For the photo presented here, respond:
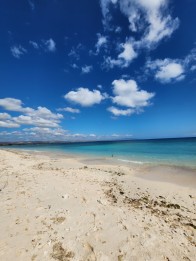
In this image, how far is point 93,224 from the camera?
5262mm

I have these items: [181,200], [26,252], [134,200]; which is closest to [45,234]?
[26,252]

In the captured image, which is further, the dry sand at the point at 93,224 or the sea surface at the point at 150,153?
the sea surface at the point at 150,153

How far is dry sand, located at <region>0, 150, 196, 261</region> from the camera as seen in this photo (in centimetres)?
404

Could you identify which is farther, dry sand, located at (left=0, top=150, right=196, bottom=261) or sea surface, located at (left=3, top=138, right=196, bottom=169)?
sea surface, located at (left=3, top=138, right=196, bottom=169)

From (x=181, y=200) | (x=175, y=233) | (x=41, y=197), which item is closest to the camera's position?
(x=175, y=233)

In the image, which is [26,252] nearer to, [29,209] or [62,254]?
[62,254]

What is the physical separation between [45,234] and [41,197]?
2834mm

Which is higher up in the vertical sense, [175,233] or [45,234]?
[45,234]

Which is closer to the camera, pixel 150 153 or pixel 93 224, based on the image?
pixel 93 224

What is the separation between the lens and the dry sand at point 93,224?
13.3ft

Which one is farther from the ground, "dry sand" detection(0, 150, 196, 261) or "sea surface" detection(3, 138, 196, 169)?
"sea surface" detection(3, 138, 196, 169)

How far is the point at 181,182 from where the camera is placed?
11.2 meters

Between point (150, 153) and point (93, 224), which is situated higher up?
point (150, 153)

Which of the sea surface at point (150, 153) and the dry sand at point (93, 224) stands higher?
the sea surface at point (150, 153)
